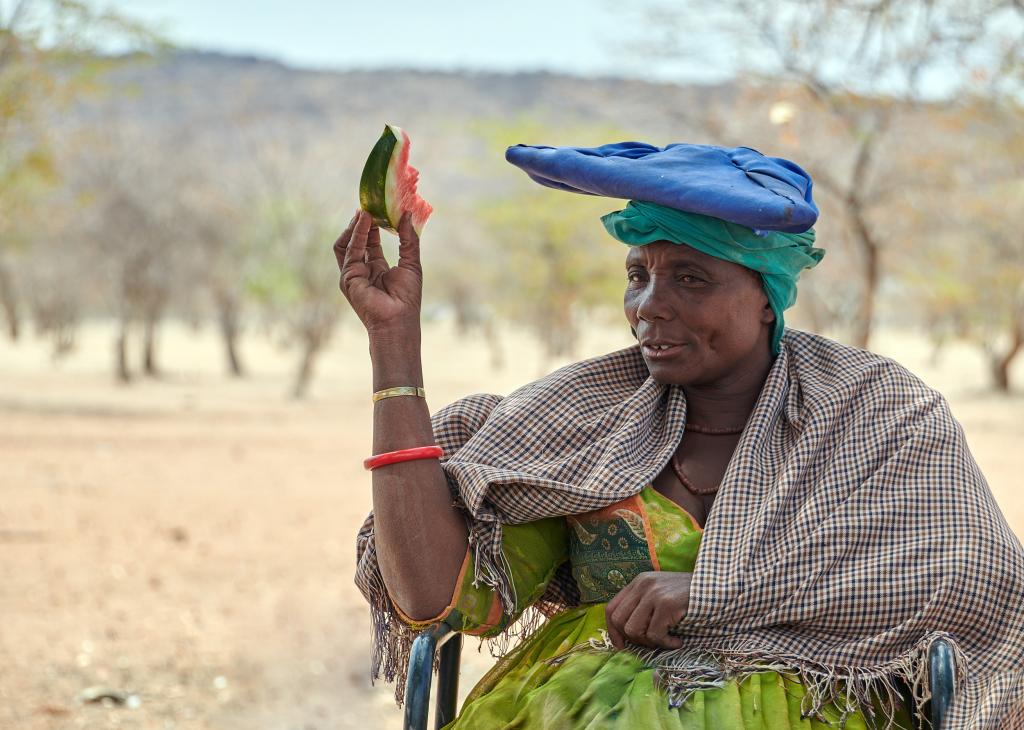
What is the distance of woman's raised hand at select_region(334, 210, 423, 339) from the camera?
2020 mm

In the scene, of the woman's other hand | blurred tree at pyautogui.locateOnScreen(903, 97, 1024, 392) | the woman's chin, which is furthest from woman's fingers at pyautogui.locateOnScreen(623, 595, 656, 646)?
blurred tree at pyautogui.locateOnScreen(903, 97, 1024, 392)

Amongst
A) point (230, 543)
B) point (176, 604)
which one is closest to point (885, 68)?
point (230, 543)

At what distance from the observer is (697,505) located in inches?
84.4

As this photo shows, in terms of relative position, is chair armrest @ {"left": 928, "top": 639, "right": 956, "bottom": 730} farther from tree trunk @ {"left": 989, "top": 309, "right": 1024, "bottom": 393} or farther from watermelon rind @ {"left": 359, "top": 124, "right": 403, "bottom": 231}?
tree trunk @ {"left": 989, "top": 309, "right": 1024, "bottom": 393}

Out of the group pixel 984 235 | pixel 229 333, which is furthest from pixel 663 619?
pixel 229 333

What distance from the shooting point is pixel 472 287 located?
51.1m

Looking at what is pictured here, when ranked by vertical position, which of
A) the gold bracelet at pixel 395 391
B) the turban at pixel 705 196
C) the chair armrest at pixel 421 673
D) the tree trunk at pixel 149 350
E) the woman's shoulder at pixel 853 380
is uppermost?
the turban at pixel 705 196

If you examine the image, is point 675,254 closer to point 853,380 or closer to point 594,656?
point 853,380

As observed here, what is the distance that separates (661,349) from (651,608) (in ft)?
1.59

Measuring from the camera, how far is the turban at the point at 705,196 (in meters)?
1.95

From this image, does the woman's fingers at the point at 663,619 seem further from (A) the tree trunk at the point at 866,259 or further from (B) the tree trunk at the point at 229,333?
(B) the tree trunk at the point at 229,333

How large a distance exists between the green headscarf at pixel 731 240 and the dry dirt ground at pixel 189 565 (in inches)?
115

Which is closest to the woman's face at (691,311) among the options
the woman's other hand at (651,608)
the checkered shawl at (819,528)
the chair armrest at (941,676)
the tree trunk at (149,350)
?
the checkered shawl at (819,528)

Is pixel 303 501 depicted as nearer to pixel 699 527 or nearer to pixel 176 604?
pixel 176 604
